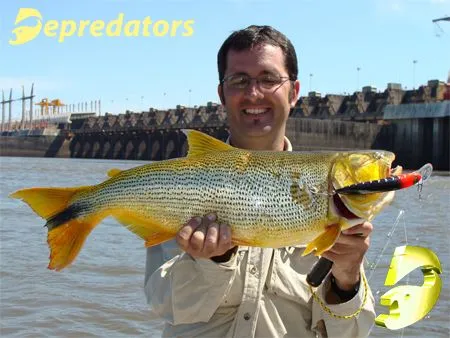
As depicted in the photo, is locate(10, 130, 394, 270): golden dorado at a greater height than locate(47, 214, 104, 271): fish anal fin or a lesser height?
greater

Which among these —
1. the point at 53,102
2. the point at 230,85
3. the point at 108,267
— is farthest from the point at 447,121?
the point at 53,102

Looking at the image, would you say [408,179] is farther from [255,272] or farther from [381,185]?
[255,272]

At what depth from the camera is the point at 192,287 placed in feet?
10.1

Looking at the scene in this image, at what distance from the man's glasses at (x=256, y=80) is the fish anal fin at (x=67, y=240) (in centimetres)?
106

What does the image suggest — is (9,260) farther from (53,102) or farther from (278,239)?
(53,102)

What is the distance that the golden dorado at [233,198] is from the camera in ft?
9.08

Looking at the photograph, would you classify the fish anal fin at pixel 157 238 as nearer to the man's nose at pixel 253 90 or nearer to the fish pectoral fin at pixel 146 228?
the fish pectoral fin at pixel 146 228

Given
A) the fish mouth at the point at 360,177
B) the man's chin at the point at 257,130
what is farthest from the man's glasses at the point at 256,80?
the fish mouth at the point at 360,177

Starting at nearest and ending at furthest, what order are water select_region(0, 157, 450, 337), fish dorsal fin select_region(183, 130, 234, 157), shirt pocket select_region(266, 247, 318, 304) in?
fish dorsal fin select_region(183, 130, 234, 157)
shirt pocket select_region(266, 247, 318, 304)
water select_region(0, 157, 450, 337)

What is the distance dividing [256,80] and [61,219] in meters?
1.30

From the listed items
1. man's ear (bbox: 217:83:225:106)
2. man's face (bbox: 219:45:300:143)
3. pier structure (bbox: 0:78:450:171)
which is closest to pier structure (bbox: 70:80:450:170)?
pier structure (bbox: 0:78:450:171)

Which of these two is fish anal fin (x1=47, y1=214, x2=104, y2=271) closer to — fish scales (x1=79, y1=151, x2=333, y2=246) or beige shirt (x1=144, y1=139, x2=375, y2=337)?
fish scales (x1=79, y1=151, x2=333, y2=246)

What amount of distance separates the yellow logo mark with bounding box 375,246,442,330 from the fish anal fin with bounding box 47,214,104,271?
8.24 feet

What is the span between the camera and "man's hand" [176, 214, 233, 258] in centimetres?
280
